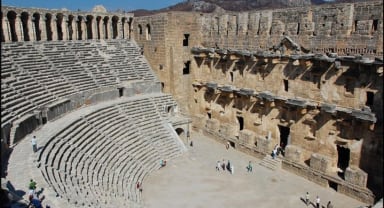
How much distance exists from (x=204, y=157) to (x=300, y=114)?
5.43 m

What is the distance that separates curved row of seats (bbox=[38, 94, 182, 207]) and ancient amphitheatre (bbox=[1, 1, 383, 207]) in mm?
65

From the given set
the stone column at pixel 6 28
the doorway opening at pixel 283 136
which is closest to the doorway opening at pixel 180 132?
the doorway opening at pixel 283 136

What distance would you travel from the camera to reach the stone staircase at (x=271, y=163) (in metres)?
16.6

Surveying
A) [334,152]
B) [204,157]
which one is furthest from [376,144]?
[204,157]

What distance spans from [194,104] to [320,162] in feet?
31.0

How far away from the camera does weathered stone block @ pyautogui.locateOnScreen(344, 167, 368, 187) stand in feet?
44.6

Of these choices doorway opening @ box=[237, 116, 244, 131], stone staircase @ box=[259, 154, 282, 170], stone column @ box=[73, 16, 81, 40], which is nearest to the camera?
stone staircase @ box=[259, 154, 282, 170]

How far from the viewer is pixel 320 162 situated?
595 inches

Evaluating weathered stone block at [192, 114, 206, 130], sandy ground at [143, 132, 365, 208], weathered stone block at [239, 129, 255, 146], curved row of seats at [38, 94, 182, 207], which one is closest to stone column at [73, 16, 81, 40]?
curved row of seats at [38, 94, 182, 207]

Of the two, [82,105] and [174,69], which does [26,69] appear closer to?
[82,105]

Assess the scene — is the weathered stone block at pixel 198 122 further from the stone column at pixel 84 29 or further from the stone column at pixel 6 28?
the stone column at pixel 6 28

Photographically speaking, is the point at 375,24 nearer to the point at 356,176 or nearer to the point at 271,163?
the point at 356,176

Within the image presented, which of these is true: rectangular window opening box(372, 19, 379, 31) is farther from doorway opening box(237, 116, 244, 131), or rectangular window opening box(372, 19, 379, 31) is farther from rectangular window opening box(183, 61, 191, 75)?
rectangular window opening box(183, 61, 191, 75)

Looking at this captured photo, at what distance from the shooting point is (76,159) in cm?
1275
